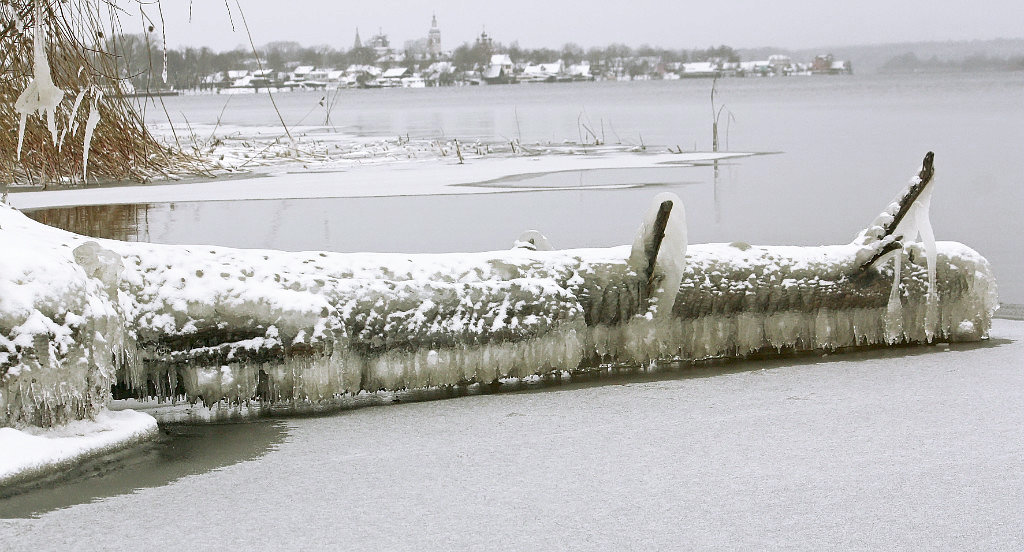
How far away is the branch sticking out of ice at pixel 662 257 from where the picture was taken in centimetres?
370

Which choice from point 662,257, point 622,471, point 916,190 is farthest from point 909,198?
point 622,471

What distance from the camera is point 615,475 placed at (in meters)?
2.71

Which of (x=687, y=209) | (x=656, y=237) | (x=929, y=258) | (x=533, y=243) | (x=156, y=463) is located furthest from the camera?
(x=687, y=209)

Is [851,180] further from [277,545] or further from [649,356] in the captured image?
[277,545]

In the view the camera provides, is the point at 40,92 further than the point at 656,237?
Yes

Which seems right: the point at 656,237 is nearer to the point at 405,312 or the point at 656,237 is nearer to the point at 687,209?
the point at 405,312

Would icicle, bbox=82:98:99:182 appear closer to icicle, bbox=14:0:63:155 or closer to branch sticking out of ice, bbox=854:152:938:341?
icicle, bbox=14:0:63:155

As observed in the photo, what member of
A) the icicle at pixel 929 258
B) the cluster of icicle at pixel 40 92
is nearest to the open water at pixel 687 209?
the cluster of icicle at pixel 40 92

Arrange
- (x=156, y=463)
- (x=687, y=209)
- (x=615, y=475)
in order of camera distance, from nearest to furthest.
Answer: (x=615, y=475) → (x=156, y=463) → (x=687, y=209)

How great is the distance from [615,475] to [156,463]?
3.94 feet

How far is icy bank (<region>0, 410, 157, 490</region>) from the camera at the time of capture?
2.63 metres

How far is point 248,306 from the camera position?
3.24 metres

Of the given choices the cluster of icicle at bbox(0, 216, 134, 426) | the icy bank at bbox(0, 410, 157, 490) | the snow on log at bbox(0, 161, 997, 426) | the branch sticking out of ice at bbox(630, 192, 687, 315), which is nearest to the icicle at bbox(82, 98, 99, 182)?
the snow on log at bbox(0, 161, 997, 426)

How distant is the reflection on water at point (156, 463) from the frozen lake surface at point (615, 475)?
0.04 ft
